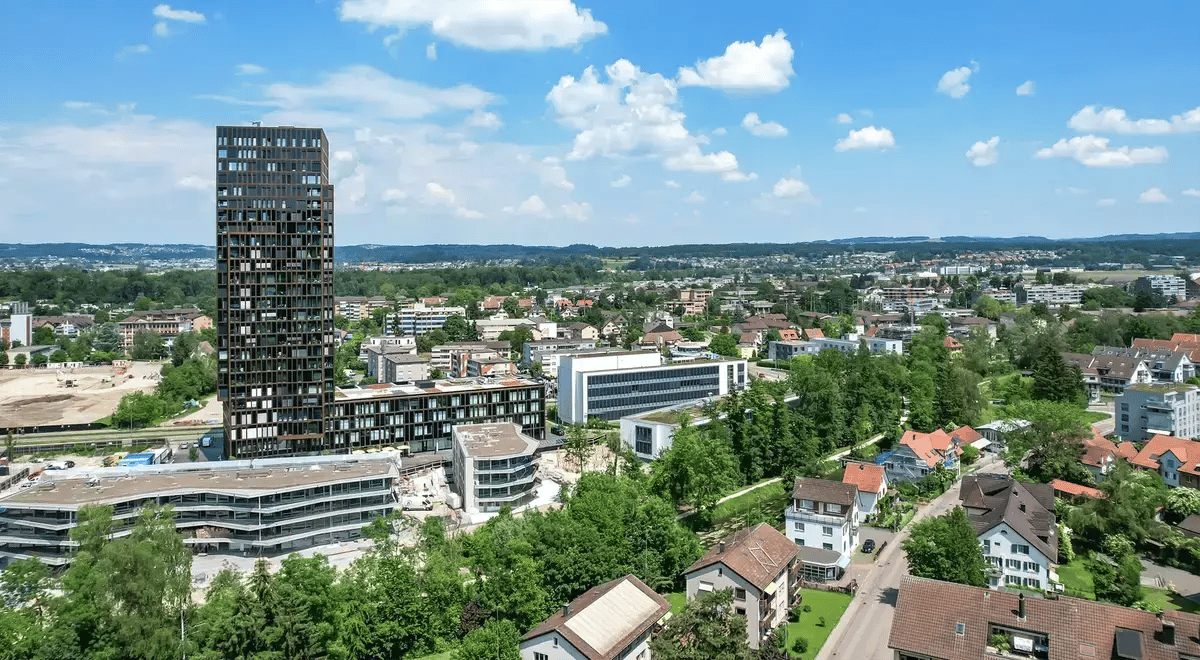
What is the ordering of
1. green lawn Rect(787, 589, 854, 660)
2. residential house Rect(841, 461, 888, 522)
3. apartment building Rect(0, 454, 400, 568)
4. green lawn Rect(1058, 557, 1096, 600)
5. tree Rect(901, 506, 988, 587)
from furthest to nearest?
residential house Rect(841, 461, 888, 522), apartment building Rect(0, 454, 400, 568), green lawn Rect(1058, 557, 1096, 600), tree Rect(901, 506, 988, 587), green lawn Rect(787, 589, 854, 660)

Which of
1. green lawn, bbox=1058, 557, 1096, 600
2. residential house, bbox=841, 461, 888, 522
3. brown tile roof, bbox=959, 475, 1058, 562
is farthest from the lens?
residential house, bbox=841, 461, 888, 522

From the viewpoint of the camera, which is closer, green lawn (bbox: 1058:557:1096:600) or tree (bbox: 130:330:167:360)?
green lawn (bbox: 1058:557:1096:600)

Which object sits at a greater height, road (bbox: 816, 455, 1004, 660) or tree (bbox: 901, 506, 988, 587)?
tree (bbox: 901, 506, 988, 587)

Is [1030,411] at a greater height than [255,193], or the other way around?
[255,193]

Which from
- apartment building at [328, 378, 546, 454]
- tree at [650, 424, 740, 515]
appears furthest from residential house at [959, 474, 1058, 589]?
apartment building at [328, 378, 546, 454]

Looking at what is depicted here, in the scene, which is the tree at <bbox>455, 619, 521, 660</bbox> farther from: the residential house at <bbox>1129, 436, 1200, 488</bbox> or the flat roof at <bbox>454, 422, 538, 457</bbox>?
the residential house at <bbox>1129, 436, 1200, 488</bbox>

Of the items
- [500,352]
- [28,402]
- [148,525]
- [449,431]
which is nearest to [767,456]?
[449,431]

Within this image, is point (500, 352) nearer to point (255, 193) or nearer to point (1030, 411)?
point (255, 193)
